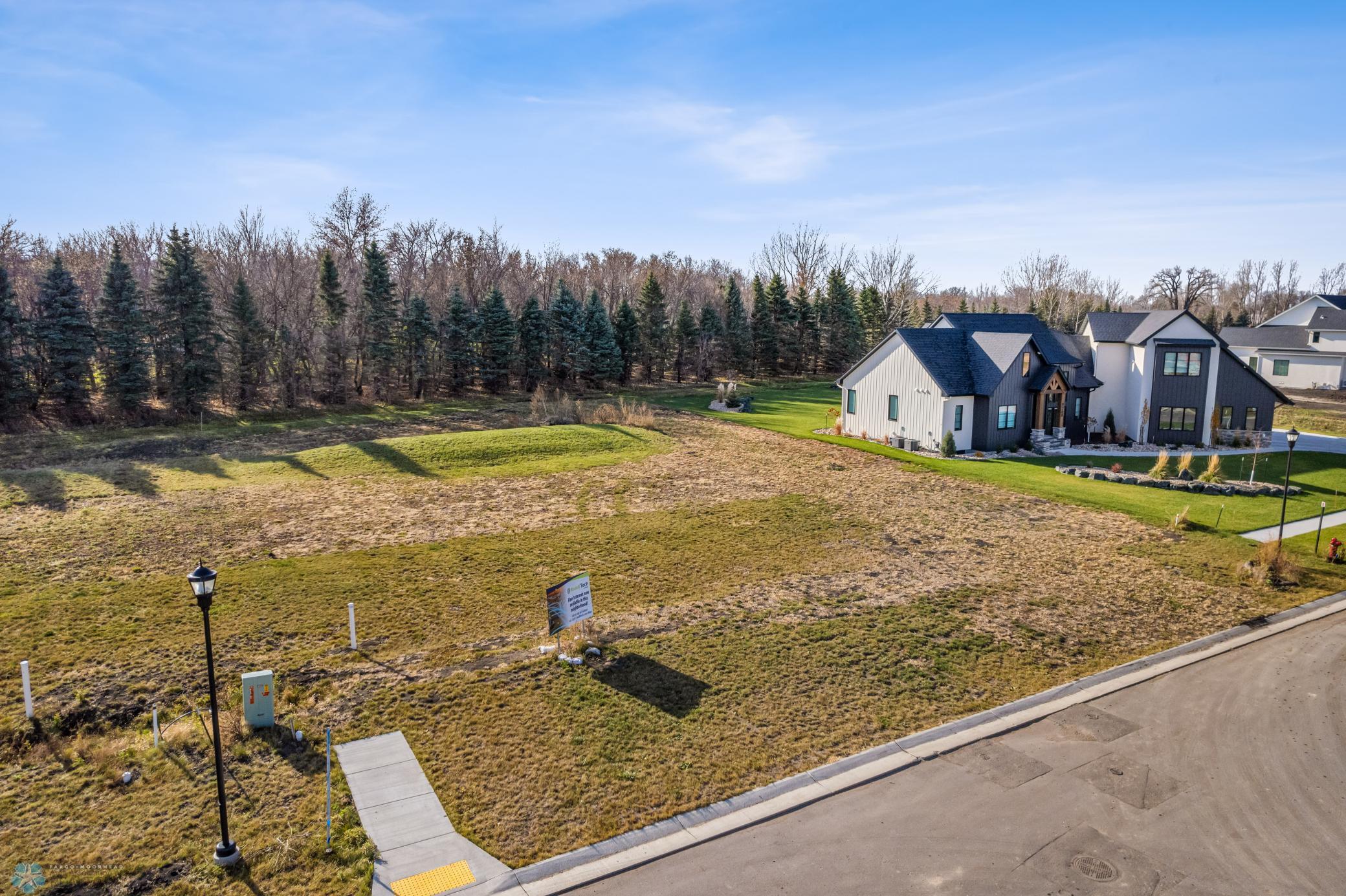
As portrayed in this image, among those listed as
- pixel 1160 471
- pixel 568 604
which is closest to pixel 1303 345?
pixel 1160 471

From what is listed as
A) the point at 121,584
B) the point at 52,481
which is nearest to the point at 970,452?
the point at 121,584

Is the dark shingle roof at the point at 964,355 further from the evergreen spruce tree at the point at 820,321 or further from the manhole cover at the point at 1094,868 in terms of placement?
the evergreen spruce tree at the point at 820,321

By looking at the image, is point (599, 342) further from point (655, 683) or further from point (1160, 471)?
point (655, 683)

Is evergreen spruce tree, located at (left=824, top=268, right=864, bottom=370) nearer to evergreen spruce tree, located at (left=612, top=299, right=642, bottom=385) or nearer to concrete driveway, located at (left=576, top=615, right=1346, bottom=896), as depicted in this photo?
evergreen spruce tree, located at (left=612, top=299, right=642, bottom=385)

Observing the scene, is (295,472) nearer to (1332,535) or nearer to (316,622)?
(316,622)

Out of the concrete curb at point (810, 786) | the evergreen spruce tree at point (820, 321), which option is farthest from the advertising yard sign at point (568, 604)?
the evergreen spruce tree at point (820, 321)
